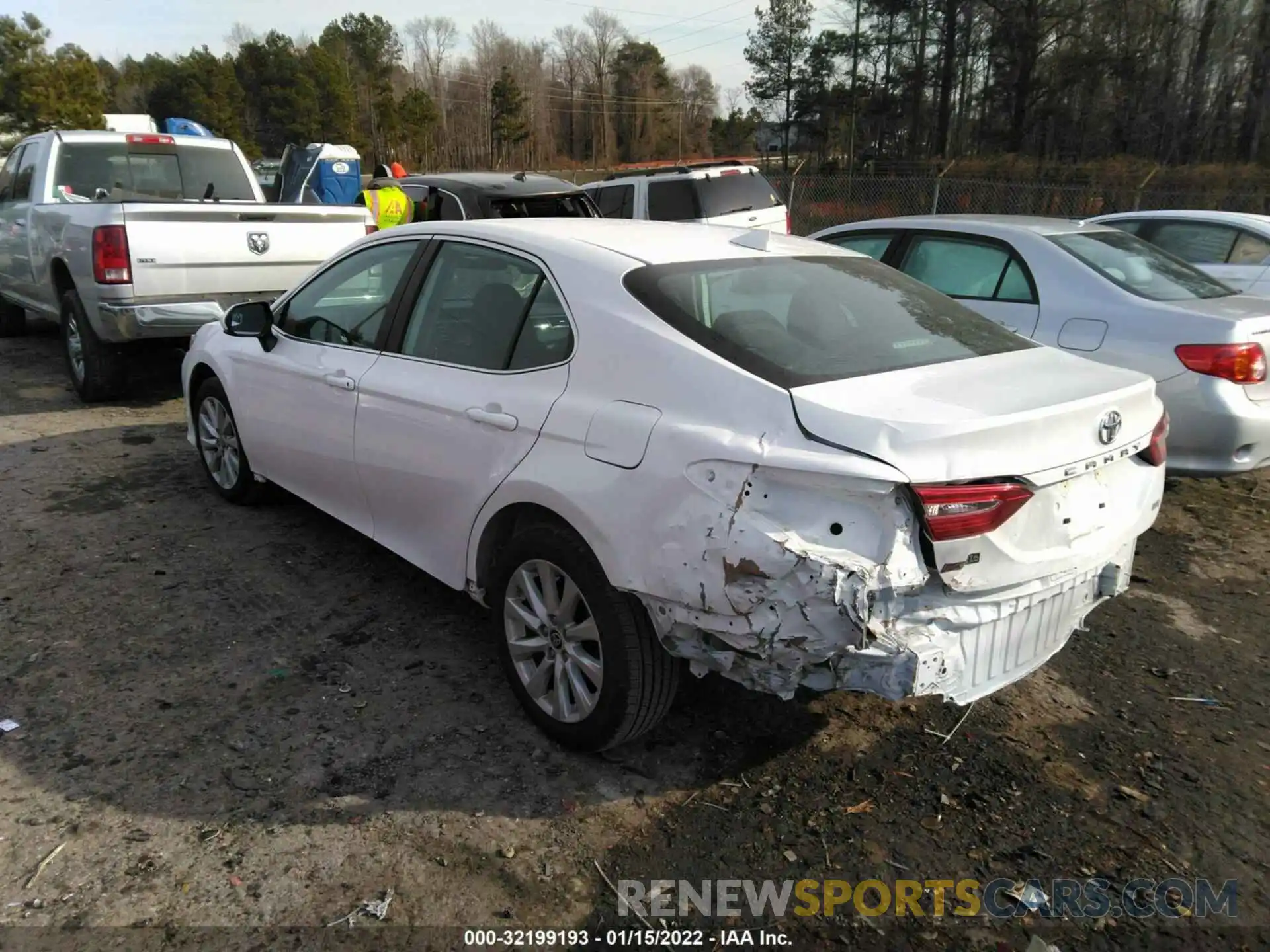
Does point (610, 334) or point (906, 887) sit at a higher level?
point (610, 334)

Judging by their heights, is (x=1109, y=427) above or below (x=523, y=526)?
above

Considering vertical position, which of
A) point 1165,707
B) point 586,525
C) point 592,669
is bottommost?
point 1165,707

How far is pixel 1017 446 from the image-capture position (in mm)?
2469

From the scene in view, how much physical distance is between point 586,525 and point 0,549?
3565 millimetres

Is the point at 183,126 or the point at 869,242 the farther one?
the point at 183,126

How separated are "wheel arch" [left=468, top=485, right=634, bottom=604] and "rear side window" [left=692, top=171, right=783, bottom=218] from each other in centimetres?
879

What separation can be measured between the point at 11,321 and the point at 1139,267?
11.2 metres

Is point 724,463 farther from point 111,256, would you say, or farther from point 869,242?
point 111,256

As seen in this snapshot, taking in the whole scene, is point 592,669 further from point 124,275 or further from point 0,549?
point 124,275

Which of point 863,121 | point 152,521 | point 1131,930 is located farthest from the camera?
point 863,121

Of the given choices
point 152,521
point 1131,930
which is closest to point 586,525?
point 1131,930

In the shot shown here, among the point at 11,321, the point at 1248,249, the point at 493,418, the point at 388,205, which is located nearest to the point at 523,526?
the point at 493,418

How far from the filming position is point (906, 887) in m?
2.54

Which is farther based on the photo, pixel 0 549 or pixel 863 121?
pixel 863 121
